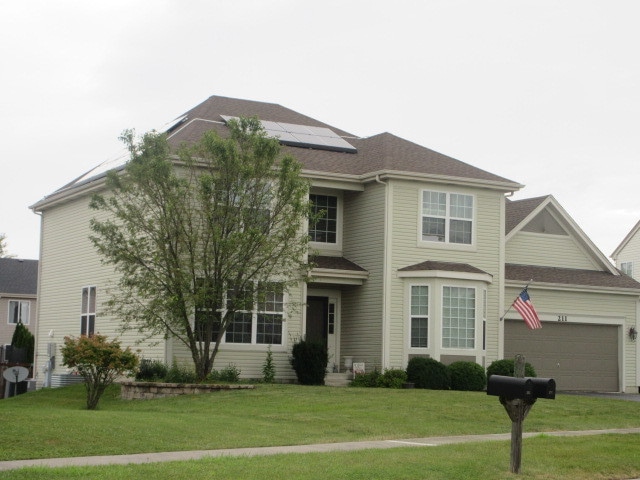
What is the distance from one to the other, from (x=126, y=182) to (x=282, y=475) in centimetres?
1482

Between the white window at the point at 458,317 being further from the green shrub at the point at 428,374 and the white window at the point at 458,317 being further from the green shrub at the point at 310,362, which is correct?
the green shrub at the point at 310,362

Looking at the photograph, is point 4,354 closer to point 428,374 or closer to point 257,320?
point 257,320

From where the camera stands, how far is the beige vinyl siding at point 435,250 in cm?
2817

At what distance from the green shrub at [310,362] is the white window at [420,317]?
2.71 meters

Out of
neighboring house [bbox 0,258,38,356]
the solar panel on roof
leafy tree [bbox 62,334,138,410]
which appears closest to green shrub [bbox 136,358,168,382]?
leafy tree [bbox 62,334,138,410]

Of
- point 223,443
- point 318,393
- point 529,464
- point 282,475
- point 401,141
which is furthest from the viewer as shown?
point 401,141

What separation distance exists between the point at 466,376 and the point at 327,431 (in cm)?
1120

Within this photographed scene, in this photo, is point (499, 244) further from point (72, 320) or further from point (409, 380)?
point (72, 320)

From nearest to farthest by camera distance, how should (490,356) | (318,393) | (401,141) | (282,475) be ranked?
(282,475) → (318,393) → (490,356) → (401,141)

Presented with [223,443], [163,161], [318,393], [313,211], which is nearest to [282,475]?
[223,443]

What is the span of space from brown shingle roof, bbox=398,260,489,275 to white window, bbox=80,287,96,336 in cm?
943

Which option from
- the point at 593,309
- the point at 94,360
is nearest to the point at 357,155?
the point at 593,309

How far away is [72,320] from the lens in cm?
3172

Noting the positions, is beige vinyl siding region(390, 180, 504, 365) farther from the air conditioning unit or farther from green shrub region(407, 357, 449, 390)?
the air conditioning unit
